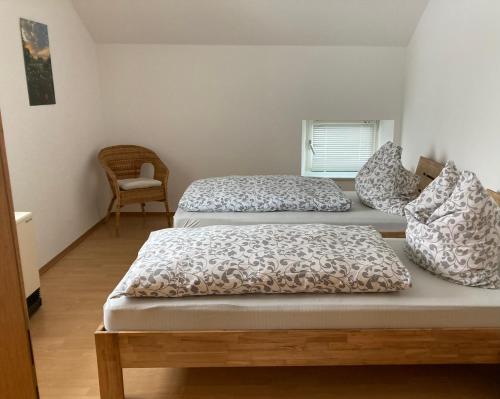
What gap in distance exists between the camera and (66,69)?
12.8 feet

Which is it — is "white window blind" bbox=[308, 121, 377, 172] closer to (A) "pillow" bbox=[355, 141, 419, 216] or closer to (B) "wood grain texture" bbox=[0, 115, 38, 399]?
(A) "pillow" bbox=[355, 141, 419, 216]

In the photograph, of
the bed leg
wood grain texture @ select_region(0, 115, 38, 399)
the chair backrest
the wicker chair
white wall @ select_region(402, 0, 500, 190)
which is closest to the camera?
wood grain texture @ select_region(0, 115, 38, 399)

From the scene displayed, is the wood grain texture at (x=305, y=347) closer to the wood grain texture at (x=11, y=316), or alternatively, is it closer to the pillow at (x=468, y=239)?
the pillow at (x=468, y=239)

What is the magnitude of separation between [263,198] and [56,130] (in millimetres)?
1821

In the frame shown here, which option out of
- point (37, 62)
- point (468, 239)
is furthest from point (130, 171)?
point (468, 239)

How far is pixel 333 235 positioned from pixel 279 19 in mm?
2703

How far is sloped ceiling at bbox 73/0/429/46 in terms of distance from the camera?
4.05 metres

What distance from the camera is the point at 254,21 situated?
423 cm

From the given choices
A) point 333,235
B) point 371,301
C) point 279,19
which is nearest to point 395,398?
point 371,301

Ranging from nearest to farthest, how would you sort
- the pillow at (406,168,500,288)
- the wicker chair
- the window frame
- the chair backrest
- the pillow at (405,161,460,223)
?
the pillow at (406,168,500,288) → the pillow at (405,161,460,223) → the wicker chair → the chair backrest → the window frame

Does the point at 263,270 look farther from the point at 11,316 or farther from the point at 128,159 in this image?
the point at 128,159

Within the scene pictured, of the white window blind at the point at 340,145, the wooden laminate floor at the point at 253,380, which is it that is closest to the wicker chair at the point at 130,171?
the white window blind at the point at 340,145

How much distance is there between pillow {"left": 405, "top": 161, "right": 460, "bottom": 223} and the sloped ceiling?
228cm

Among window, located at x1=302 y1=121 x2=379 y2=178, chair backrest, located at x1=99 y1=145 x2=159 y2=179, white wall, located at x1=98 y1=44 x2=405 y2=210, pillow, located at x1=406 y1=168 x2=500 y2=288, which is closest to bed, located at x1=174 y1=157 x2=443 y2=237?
pillow, located at x1=406 y1=168 x2=500 y2=288
